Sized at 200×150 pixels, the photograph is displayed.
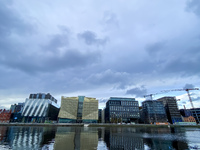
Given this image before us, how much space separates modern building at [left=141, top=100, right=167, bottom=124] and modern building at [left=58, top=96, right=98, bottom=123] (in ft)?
249

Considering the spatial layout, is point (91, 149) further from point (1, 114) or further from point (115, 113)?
point (1, 114)

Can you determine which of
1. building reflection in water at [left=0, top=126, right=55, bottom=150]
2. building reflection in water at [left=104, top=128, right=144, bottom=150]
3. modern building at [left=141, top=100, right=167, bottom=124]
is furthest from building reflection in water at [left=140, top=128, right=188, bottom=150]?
modern building at [left=141, top=100, right=167, bottom=124]

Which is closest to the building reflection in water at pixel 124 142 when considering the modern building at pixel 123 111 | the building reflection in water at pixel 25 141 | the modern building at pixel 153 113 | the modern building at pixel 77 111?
the building reflection in water at pixel 25 141

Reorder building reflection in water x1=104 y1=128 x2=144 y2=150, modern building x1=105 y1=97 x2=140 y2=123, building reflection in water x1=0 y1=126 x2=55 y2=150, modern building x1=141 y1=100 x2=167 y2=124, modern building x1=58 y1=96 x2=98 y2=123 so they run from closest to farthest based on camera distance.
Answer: building reflection in water x1=0 y1=126 x2=55 y2=150 → building reflection in water x1=104 y1=128 x2=144 y2=150 → modern building x1=58 y1=96 x2=98 y2=123 → modern building x1=141 y1=100 x2=167 y2=124 → modern building x1=105 y1=97 x2=140 y2=123

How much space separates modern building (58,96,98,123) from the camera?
17075 cm

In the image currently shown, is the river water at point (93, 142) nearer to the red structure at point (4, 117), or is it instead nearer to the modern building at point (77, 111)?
the modern building at point (77, 111)

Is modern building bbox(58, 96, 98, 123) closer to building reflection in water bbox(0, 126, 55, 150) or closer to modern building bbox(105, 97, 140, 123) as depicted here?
modern building bbox(105, 97, 140, 123)

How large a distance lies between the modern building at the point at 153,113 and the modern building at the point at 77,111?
75.8 metres

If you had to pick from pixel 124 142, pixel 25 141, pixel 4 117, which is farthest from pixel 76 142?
pixel 4 117

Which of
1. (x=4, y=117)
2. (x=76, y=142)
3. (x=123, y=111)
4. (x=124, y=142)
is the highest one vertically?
(x=123, y=111)

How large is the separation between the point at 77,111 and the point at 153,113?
111729mm

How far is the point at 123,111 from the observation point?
597 feet

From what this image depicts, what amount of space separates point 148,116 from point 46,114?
522 feet

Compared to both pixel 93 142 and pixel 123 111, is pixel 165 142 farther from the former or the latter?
pixel 123 111
